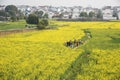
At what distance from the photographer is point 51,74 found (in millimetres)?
13609

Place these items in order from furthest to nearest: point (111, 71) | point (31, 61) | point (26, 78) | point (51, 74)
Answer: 1. point (31, 61)
2. point (111, 71)
3. point (51, 74)
4. point (26, 78)

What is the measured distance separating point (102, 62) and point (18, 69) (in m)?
5.21

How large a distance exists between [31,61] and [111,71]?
4.18m

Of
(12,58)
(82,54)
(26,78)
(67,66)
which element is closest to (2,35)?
(82,54)

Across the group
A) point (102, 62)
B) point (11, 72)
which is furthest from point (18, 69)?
point (102, 62)

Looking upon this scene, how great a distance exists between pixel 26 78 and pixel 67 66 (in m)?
3.29

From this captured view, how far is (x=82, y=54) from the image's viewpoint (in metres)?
21.5

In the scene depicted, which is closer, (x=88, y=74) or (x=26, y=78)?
(x=26, y=78)

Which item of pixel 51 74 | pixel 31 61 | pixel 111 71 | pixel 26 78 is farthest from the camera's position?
pixel 31 61

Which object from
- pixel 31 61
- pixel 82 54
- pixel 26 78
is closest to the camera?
pixel 26 78

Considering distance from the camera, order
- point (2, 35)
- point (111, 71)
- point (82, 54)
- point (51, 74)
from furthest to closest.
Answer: point (2, 35), point (82, 54), point (111, 71), point (51, 74)

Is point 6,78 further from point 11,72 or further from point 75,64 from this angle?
point 75,64

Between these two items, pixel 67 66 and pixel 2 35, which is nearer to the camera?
pixel 67 66

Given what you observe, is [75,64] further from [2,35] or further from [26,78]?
[2,35]
